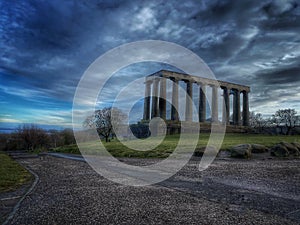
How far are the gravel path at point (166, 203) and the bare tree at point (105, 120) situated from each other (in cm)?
4260

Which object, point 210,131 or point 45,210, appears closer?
point 45,210

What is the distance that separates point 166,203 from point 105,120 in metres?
47.9

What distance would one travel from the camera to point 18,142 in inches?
2283

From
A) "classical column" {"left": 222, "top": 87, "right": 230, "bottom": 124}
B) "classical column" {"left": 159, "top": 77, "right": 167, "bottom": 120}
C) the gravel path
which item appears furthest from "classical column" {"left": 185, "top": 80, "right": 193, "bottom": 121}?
the gravel path

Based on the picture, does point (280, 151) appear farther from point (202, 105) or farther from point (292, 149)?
point (202, 105)

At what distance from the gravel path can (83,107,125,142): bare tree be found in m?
42.6

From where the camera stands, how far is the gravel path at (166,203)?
4.21 m

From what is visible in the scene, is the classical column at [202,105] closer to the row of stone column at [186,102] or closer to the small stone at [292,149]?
the row of stone column at [186,102]

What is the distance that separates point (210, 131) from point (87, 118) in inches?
1155

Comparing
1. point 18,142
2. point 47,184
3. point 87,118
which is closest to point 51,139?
point 18,142

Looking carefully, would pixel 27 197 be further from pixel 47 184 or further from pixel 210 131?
pixel 210 131

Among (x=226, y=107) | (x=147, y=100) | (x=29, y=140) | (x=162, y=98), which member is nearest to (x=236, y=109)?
(x=226, y=107)

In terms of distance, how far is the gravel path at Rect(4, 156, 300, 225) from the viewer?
Answer: 421cm

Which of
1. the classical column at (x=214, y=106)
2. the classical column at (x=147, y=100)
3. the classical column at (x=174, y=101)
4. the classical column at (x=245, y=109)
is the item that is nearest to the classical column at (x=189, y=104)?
the classical column at (x=174, y=101)
